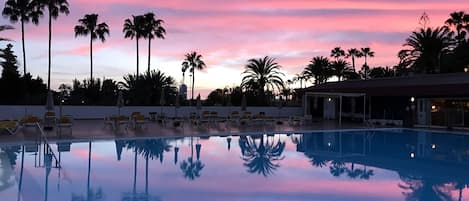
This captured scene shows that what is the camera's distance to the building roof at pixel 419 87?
24.6 meters

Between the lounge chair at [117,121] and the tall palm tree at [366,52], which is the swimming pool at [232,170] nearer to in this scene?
the lounge chair at [117,121]

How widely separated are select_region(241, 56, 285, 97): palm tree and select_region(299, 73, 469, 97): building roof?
11.1 metres

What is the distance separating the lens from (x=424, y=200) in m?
8.78

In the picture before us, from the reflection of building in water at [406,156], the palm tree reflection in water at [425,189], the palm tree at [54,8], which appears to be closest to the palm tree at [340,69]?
the palm tree at [54,8]

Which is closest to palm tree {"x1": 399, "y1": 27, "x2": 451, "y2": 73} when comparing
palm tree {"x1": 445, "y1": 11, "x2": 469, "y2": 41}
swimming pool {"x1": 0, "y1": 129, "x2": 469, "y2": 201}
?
palm tree {"x1": 445, "y1": 11, "x2": 469, "y2": 41}

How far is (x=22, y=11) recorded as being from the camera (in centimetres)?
3438

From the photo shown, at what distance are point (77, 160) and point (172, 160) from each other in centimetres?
244

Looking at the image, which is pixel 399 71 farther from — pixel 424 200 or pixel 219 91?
pixel 424 200

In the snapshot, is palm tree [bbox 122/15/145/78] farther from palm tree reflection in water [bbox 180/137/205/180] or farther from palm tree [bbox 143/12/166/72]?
palm tree reflection in water [bbox 180/137/205/180]

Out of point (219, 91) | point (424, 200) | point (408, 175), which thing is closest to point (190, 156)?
point (408, 175)

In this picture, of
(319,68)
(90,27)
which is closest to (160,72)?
(90,27)

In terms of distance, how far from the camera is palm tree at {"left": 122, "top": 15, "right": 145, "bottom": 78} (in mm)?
38688

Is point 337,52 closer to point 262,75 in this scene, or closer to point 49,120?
point 262,75

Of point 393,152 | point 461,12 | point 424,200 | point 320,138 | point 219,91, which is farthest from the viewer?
point 219,91
